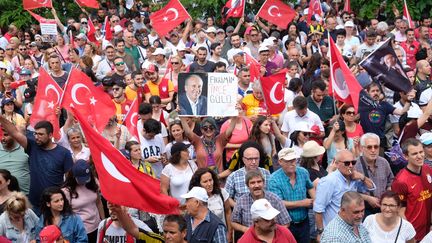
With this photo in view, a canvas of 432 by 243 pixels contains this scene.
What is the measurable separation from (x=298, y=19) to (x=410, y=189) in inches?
546

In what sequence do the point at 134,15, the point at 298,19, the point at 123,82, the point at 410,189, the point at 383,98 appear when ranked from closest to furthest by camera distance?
the point at 410,189 < the point at 383,98 < the point at 123,82 < the point at 298,19 < the point at 134,15

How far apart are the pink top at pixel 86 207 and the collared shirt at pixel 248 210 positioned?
1518mm

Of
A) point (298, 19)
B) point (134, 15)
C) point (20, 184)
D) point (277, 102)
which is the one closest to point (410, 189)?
point (277, 102)

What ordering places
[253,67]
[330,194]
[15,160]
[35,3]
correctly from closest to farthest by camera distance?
[330,194] < [15,160] < [253,67] < [35,3]

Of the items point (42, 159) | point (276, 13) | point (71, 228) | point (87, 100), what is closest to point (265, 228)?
point (71, 228)

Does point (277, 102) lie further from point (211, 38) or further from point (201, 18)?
point (201, 18)

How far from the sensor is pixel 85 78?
12703 millimetres

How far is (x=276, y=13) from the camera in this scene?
20797 millimetres

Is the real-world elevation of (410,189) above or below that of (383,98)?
above

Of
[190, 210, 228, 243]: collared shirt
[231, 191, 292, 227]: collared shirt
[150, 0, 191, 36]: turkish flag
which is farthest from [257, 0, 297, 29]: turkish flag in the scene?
[190, 210, 228, 243]: collared shirt

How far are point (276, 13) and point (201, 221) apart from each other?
40.0ft

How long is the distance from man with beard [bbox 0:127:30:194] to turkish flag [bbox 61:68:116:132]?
142cm

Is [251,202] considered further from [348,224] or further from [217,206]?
[348,224]

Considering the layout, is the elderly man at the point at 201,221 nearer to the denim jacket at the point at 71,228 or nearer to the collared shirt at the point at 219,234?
the collared shirt at the point at 219,234
